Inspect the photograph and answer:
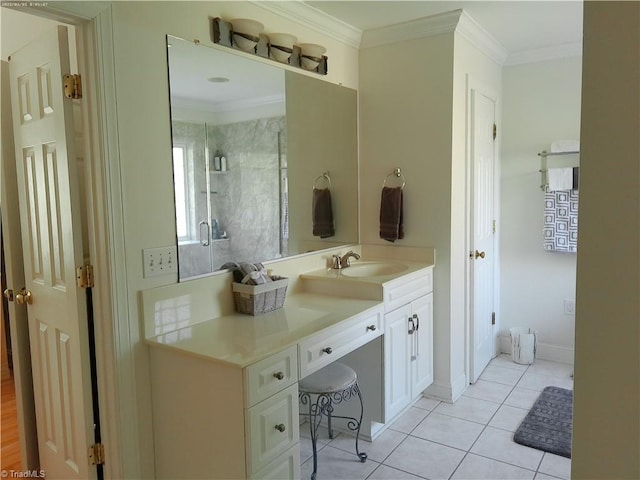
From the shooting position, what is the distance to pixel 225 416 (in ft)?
5.65

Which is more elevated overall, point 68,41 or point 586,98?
point 68,41

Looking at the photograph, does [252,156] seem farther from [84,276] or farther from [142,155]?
[84,276]

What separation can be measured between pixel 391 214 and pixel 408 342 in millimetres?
838

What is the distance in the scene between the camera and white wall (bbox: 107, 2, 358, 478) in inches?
73.5

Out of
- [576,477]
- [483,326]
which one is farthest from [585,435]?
[483,326]

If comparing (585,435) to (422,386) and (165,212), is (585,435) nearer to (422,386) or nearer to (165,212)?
(165,212)

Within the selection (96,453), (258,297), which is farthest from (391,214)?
(96,453)

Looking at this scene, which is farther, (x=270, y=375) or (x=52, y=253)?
(x=52, y=253)

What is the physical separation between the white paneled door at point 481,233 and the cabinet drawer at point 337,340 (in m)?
1.21

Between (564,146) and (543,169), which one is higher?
(564,146)

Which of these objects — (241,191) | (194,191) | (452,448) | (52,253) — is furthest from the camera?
(452,448)

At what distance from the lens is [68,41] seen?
1840 mm

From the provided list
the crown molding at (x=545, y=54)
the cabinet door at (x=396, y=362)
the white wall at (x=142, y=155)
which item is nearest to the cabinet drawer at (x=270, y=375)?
the white wall at (x=142, y=155)

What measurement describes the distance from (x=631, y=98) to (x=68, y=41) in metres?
1.95
